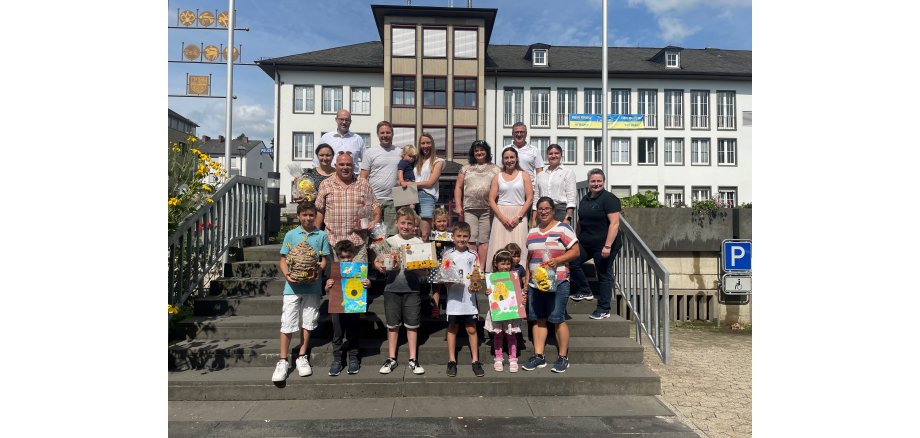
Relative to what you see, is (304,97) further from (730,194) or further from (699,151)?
(730,194)

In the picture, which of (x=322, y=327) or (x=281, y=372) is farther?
(x=322, y=327)

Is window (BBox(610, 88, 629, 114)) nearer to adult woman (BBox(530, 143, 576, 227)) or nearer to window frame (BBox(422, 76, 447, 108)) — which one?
window frame (BBox(422, 76, 447, 108))

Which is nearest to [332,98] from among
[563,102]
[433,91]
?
[433,91]

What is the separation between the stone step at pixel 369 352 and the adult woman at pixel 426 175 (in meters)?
1.58

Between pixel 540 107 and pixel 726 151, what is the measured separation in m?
13.5

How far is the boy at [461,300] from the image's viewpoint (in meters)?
4.84

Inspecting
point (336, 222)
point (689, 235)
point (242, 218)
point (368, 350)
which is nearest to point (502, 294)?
point (368, 350)

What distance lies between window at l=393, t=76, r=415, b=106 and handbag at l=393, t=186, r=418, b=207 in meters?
24.7

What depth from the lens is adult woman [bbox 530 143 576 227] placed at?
620cm

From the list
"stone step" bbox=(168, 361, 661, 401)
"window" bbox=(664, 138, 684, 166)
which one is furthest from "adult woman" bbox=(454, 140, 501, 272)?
"window" bbox=(664, 138, 684, 166)

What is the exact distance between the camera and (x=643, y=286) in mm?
5961

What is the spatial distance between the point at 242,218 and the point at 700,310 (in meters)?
8.55

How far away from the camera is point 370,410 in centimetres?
435

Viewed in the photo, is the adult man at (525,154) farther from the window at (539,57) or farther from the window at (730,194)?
the window at (730,194)
